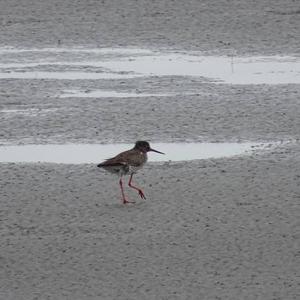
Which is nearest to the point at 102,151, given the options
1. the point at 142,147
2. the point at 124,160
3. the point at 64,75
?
the point at 142,147

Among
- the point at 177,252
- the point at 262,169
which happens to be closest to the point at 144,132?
the point at 262,169

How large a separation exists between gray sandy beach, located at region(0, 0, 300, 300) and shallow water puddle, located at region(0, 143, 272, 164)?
0.57ft

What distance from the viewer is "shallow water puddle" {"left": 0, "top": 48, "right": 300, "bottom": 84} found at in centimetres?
1456

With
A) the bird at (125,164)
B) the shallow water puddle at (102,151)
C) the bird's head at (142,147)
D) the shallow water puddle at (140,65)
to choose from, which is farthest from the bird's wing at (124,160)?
the shallow water puddle at (140,65)

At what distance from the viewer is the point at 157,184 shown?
33.6 feet

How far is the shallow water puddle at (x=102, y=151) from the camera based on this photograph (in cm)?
1109

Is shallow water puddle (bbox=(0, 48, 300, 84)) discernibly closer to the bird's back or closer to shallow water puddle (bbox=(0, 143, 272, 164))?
shallow water puddle (bbox=(0, 143, 272, 164))

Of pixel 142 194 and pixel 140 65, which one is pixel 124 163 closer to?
pixel 142 194

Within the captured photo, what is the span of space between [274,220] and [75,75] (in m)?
6.23

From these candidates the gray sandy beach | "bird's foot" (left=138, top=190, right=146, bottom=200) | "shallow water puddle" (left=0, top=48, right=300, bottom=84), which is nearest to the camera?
the gray sandy beach

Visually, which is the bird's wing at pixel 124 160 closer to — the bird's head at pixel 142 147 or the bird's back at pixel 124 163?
the bird's back at pixel 124 163

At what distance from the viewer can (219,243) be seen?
842 cm

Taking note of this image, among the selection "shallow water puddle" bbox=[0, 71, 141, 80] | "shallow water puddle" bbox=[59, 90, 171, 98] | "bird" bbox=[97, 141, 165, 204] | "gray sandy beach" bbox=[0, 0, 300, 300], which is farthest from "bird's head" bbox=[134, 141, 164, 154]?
"shallow water puddle" bbox=[0, 71, 141, 80]

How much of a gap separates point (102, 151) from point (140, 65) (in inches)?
158
